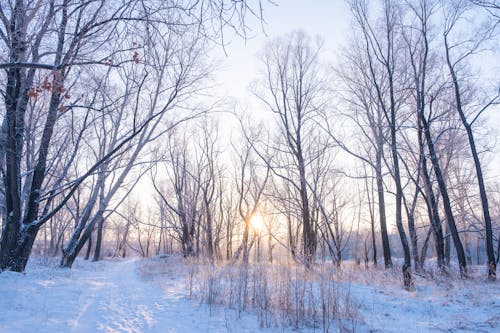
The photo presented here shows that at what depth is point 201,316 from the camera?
4.71 meters

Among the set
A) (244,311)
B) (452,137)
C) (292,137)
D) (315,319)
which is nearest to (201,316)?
(244,311)

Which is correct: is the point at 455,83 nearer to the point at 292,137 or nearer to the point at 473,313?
the point at 292,137

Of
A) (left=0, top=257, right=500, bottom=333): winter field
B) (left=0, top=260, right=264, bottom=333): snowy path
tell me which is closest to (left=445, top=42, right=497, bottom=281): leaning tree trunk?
(left=0, top=257, right=500, bottom=333): winter field

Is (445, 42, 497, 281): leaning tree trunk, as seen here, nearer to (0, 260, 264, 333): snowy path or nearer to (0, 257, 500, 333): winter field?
(0, 257, 500, 333): winter field

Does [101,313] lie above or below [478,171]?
below

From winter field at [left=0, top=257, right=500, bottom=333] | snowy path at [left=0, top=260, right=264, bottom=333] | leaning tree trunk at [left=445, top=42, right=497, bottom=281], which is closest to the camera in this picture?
snowy path at [left=0, top=260, right=264, bottom=333]

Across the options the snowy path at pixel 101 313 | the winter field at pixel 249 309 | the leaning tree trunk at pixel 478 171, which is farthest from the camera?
the leaning tree trunk at pixel 478 171

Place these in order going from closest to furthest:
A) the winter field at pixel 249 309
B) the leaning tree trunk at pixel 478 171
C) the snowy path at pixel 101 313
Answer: the snowy path at pixel 101 313 < the winter field at pixel 249 309 < the leaning tree trunk at pixel 478 171

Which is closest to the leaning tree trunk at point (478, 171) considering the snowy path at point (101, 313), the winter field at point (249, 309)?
the winter field at point (249, 309)

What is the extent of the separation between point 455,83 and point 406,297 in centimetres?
838

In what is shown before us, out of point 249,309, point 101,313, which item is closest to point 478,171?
point 249,309

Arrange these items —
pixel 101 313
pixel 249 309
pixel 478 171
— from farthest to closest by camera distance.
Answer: pixel 478 171, pixel 249 309, pixel 101 313

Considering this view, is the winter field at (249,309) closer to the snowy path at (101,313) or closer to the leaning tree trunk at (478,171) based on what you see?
the snowy path at (101,313)

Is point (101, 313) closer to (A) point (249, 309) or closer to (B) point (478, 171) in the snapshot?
(A) point (249, 309)
